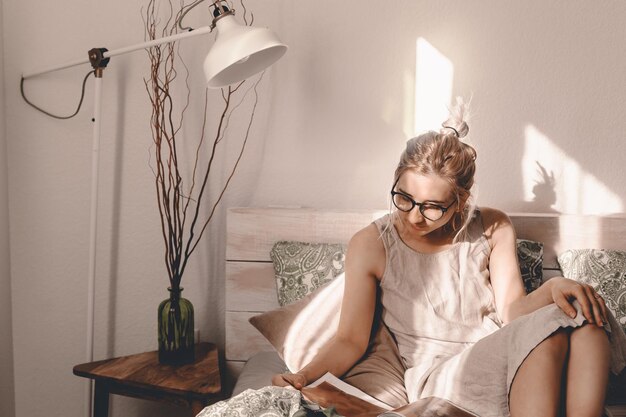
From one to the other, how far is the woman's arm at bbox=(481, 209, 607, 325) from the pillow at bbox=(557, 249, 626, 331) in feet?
0.75

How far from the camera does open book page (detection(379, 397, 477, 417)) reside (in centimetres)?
121

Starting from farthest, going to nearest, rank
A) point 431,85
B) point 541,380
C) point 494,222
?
point 431,85
point 494,222
point 541,380

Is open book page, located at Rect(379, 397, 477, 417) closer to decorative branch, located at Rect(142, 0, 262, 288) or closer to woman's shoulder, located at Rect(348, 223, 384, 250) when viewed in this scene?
woman's shoulder, located at Rect(348, 223, 384, 250)

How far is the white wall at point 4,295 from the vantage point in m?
1.96

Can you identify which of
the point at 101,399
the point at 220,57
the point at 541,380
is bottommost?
the point at 101,399

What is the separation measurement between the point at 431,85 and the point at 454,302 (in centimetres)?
71

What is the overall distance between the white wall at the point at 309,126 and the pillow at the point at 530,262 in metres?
0.23

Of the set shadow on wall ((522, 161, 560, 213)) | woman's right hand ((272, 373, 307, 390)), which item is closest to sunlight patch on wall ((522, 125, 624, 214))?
shadow on wall ((522, 161, 560, 213))

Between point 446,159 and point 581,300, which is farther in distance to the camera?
point 446,159

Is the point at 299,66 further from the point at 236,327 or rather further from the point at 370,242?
the point at 236,327

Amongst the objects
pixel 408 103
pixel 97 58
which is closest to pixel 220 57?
pixel 97 58

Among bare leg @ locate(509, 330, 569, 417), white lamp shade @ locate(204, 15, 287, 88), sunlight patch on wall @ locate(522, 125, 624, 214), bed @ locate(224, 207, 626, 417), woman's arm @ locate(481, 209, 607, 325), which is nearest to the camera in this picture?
bare leg @ locate(509, 330, 569, 417)

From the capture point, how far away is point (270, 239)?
190 centimetres

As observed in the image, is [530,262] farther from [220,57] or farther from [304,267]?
[220,57]
